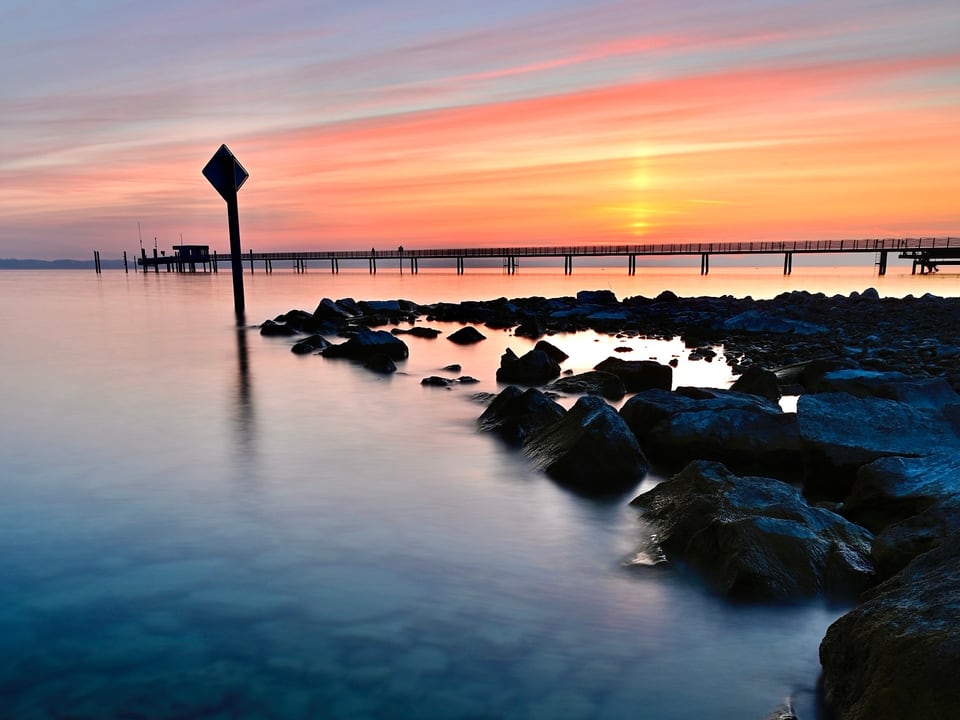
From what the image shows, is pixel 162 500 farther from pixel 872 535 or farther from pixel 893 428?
pixel 893 428

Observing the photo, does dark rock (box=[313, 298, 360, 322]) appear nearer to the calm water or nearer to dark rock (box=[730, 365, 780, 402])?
the calm water

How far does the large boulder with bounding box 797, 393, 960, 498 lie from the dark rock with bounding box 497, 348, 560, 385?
641 centimetres

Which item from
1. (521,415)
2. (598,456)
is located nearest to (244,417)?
(521,415)

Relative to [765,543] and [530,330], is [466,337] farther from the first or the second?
[765,543]

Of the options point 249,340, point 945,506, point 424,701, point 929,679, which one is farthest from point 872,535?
point 249,340

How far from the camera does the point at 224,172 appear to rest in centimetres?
2236

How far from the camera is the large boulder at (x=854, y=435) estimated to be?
239 inches

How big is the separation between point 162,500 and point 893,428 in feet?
21.8

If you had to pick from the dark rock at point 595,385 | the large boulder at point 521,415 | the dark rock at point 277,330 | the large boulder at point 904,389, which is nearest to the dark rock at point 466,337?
the dark rock at point 277,330

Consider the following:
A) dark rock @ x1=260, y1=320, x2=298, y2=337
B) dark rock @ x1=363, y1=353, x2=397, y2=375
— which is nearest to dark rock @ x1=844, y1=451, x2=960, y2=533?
dark rock @ x1=363, y1=353, x2=397, y2=375

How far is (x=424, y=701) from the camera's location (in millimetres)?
3518

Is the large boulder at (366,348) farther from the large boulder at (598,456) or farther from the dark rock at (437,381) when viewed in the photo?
the large boulder at (598,456)

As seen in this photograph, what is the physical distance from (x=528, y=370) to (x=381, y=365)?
3.16 meters

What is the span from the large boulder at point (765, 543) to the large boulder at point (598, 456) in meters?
1.50
